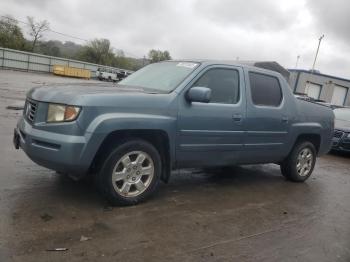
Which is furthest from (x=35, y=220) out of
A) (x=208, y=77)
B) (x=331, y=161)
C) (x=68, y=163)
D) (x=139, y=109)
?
(x=331, y=161)

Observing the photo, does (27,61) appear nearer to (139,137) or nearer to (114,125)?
(139,137)

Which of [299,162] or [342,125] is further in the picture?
[342,125]

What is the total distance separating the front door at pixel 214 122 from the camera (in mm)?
5106

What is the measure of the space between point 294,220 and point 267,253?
126 centimetres

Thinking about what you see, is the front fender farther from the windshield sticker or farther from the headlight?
the windshield sticker

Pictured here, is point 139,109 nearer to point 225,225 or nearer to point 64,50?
point 225,225

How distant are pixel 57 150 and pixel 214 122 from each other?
2047 mm

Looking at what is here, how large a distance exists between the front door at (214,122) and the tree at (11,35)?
64369 mm

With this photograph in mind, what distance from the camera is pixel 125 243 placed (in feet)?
12.4

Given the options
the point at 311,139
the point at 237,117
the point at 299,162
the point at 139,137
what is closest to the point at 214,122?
the point at 237,117

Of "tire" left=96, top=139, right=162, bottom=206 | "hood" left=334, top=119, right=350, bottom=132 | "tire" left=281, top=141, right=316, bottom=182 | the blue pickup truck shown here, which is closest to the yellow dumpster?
"hood" left=334, top=119, right=350, bottom=132

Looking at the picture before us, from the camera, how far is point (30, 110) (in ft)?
15.5

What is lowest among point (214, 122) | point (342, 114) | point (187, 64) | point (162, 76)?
point (214, 122)

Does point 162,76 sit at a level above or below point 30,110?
above
